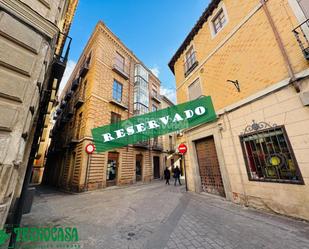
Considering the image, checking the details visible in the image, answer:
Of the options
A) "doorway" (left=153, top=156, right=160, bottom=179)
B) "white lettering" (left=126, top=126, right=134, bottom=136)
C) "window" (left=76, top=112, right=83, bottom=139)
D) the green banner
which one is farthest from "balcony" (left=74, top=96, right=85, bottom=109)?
"doorway" (left=153, top=156, right=160, bottom=179)

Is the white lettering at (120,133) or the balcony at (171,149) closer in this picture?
the white lettering at (120,133)

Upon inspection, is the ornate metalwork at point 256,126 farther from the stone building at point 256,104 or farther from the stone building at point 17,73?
the stone building at point 17,73

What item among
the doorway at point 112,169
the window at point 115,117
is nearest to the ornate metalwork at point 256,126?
the doorway at point 112,169

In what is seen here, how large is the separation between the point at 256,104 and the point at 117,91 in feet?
41.4

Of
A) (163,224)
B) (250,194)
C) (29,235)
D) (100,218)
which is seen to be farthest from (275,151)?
(29,235)

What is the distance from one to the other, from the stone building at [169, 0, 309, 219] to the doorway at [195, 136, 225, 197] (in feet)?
0.16

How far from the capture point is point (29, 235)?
352 cm

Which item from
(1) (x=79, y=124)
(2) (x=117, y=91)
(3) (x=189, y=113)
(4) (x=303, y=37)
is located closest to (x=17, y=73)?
(4) (x=303, y=37)

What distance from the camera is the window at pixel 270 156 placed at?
163 inches

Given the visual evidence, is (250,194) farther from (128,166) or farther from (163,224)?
(128,166)

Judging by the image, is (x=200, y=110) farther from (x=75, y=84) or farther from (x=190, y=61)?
(x=75, y=84)

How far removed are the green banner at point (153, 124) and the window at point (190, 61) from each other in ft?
7.76

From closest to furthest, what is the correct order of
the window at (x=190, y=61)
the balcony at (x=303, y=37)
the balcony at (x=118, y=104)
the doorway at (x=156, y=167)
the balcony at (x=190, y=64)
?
the balcony at (x=303, y=37) < the balcony at (x=190, y=64) < the window at (x=190, y=61) < the balcony at (x=118, y=104) < the doorway at (x=156, y=167)

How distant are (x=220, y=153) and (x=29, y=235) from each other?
7.17 meters
